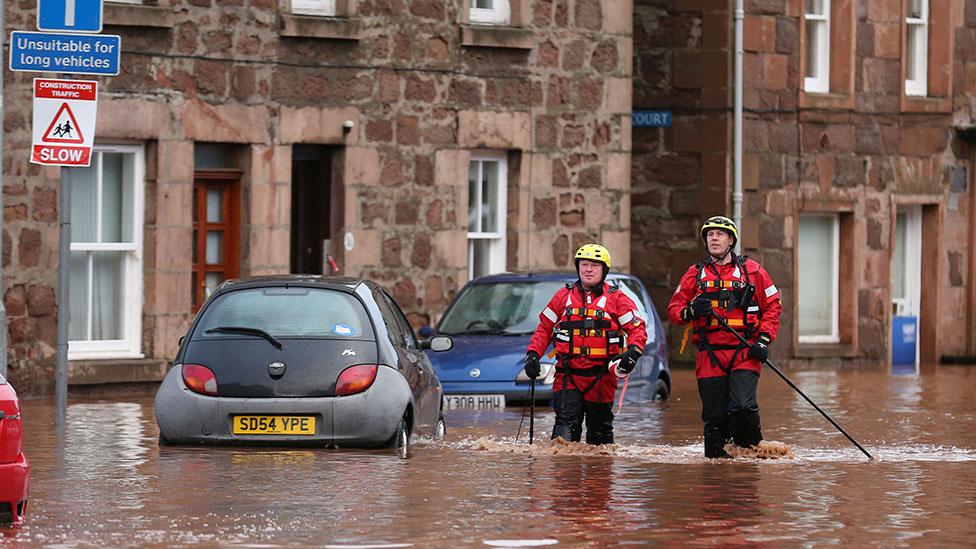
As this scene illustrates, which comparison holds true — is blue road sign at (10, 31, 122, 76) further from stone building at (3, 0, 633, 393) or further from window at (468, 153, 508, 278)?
window at (468, 153, 508, 278)

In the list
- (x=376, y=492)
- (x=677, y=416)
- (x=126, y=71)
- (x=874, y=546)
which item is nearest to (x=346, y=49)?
(x=126, y=71)

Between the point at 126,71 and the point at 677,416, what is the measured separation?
698cm

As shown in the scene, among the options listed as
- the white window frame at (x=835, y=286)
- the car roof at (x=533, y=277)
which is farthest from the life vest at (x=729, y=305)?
the white window frame at (x=835, y=286)

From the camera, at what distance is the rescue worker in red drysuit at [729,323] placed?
15.6m

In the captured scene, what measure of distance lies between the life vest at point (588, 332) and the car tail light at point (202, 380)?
255 centimetres

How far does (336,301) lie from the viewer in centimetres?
1546

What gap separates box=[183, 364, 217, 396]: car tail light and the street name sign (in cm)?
345

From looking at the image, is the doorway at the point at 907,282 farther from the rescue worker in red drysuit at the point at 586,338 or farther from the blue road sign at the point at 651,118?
the rescue worker in red drysuit at the point at 586,338

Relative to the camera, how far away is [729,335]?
1565 centimetres

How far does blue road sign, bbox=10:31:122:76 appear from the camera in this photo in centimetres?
1797

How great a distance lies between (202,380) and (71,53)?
4082mm

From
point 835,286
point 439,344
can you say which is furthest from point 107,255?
point 835,286

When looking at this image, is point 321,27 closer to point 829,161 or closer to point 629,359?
point 829,161

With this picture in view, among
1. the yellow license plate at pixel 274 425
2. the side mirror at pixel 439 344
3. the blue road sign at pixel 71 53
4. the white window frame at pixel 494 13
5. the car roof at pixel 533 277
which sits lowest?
the yellow license plate at pixel 274 425
